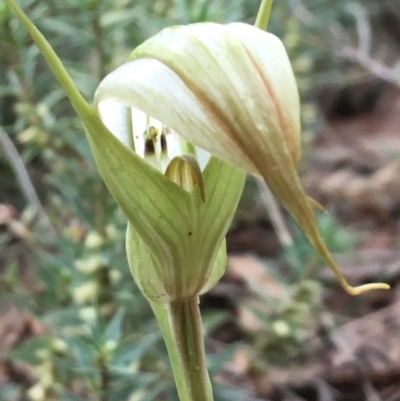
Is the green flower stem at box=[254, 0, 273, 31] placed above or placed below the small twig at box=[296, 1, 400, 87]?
above

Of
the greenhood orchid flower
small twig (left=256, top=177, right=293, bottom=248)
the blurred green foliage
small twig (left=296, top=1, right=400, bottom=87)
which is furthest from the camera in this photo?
small twig (left=296, top=1, right=400, bottom=87)

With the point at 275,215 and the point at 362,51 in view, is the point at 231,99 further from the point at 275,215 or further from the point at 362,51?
the point at 362,51

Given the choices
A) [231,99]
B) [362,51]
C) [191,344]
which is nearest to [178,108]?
[231,99]

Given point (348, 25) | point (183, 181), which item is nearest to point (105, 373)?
point (183, 181)

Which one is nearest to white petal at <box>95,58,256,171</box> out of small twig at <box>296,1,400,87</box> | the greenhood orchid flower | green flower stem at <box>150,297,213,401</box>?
the greenhood orchid flower

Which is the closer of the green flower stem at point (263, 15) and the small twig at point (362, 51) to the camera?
the green flower stem at point (263, 15)

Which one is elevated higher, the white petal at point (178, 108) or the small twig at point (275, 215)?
the white petal at point (178, 108)

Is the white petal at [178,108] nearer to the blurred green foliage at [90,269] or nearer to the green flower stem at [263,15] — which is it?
the green flower stem at [263,15]

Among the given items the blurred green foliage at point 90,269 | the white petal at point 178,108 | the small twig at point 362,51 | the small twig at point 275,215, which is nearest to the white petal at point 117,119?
the white petal at point 178,108

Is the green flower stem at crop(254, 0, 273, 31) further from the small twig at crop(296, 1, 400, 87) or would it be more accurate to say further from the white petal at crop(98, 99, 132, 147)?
the small twig at crop(296, 1, 400, 87)

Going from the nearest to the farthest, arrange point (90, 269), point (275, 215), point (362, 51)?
point (90, 269) < point (275, 215) < point (362, 51)

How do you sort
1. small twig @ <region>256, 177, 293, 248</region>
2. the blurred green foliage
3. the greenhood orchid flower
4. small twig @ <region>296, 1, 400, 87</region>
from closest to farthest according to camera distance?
the greenhood orchid flower
the blurred green foliage
small twig @ <region>256, 177, 293, 248</region>
small twig @ <region>296, 1, 400, 87</region>
